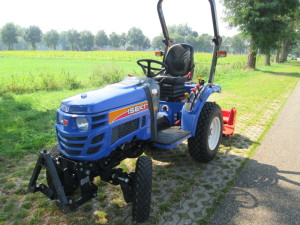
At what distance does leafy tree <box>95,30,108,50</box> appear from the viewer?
11331cm

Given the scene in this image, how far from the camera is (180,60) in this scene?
434 cm

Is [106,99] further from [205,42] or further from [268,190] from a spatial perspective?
[205,42]

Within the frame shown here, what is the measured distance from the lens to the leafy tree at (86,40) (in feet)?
369

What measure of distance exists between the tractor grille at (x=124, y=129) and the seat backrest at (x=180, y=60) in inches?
76.0

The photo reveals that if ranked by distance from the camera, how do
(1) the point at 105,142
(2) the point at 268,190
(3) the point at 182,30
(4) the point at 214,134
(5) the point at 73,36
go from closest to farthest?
(1) the point at 105,142, (2) the point at 268,190, (4) the point at 214,134, (3) the point at 182,30, (5) the point at 73,36

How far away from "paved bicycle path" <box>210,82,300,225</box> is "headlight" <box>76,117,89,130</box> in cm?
159

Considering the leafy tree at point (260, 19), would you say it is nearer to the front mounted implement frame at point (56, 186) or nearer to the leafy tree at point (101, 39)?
the front mounted implement frame at point (56, 186)

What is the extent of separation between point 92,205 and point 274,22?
807 inches

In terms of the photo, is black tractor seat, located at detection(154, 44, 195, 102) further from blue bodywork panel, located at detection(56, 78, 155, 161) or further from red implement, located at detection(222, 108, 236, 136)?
blue bodywork panel, located at detection(56, 78, 155, 161)

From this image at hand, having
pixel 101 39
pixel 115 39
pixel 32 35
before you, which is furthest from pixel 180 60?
pixel 101 39

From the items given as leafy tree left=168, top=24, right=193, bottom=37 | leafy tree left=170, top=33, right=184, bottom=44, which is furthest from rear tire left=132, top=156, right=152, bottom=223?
leafy tree left=170, top=33, right=184, bottom=44

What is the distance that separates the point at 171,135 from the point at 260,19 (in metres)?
18.3

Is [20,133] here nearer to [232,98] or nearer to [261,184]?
[261,184]

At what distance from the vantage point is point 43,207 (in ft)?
9.09
